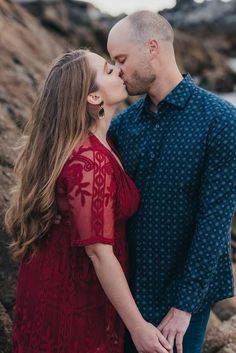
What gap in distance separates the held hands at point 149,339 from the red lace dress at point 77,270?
9.5 inches

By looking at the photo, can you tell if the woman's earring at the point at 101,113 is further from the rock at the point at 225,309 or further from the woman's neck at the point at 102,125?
the rock at the point at 225,309

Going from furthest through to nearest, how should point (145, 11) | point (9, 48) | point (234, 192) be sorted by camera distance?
point (9, 48) < point (145, 11) < point (234, 192)

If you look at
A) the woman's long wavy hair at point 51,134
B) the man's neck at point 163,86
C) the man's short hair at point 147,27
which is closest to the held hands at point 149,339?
the woman's long wavy hair at point 51,134

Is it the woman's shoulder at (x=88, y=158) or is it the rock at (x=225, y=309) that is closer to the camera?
the woman's shoulder at (x=88, y=158)

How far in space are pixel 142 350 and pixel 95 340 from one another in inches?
10.2

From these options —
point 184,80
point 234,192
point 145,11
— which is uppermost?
point 145,11

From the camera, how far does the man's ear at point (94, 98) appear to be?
2750 mm

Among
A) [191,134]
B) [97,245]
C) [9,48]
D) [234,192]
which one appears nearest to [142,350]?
[97,245]

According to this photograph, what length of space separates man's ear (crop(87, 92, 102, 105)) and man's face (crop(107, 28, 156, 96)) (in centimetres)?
33

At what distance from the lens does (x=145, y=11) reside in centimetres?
326

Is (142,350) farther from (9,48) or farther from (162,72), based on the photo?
(9,48)

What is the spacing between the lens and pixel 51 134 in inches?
107

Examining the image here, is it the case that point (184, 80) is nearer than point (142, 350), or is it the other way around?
point (142, 350)

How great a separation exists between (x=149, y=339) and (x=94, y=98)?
1.14 metres
